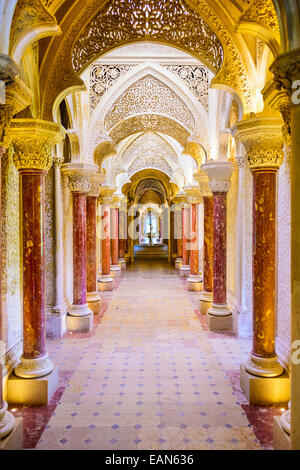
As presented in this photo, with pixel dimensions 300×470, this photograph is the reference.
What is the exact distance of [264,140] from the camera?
4730mm

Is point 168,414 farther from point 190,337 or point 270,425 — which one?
point 190,337

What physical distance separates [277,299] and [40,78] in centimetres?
448

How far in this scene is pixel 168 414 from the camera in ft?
14.5

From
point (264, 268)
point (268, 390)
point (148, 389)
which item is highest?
point (264, 268)

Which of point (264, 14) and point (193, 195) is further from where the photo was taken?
point (193, 195)

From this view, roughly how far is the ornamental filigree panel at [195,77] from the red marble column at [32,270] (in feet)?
15.6

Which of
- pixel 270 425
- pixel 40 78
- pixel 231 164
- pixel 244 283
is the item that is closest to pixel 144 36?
pixel 40 78

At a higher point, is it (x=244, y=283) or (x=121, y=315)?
(x=244, y=283)

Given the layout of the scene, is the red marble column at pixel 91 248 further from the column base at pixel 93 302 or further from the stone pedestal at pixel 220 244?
the stone pedestal at pixel 220 244

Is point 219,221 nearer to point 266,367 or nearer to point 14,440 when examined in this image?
point 266,367

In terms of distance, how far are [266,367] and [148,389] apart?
1.59 m

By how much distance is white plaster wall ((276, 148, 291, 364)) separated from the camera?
5.11 metres

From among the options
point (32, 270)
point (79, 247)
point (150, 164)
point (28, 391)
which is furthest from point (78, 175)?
point (150, 164)
